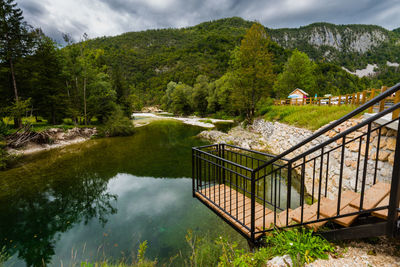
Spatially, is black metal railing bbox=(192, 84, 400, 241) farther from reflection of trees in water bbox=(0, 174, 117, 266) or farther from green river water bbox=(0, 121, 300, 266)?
reflection of trees in water bbox=(0, 174, 117, 266)

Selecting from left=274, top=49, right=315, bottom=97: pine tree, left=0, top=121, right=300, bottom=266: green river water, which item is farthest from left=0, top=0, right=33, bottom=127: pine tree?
left=274, top=49, right=315, bottom=97: pine tree

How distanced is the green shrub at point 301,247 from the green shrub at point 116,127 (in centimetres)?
2220

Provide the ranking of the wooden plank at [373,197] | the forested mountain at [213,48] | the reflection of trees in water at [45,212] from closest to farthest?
the wooden plank at [373,197] < the reflection of trees in water at [45,212] < the forested mountain at [213,48]

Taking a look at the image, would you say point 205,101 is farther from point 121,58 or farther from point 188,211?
point 121,58

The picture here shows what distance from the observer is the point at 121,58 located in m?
103

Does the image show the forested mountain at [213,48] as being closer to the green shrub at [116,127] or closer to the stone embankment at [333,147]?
the green shrub at [116,127]

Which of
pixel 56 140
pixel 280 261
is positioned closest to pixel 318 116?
pixel 280 261

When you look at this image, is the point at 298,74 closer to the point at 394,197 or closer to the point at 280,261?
the point at 394,197

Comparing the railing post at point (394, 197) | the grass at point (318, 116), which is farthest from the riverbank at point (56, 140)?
the grass at point (318, 116)

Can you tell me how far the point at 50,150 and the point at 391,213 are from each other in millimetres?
19481

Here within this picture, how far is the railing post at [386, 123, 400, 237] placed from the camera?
5.17 feet

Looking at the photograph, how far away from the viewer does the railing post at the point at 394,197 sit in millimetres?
1576

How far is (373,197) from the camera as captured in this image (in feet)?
7.89

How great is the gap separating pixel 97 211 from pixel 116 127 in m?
16.4
